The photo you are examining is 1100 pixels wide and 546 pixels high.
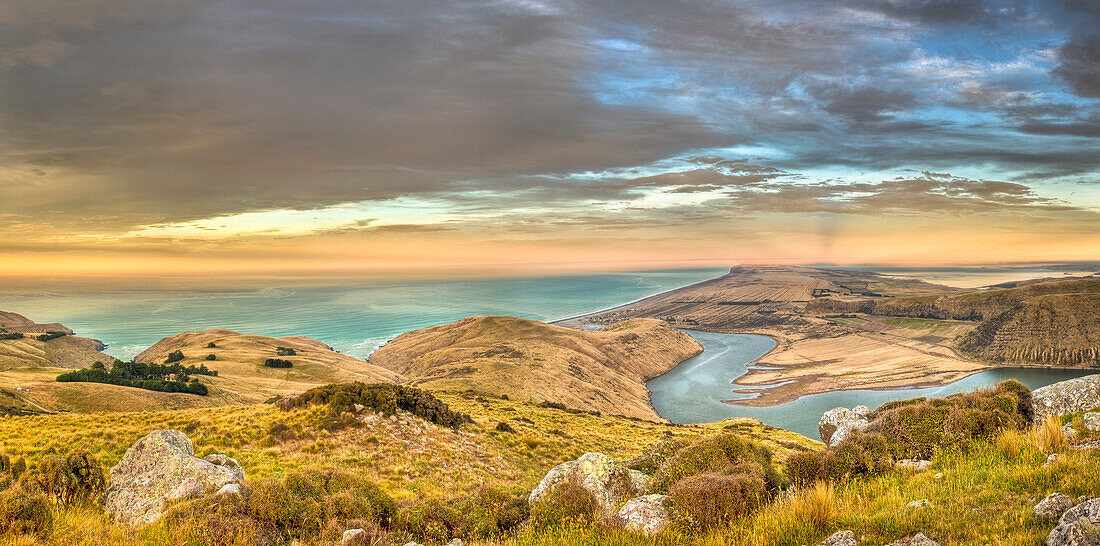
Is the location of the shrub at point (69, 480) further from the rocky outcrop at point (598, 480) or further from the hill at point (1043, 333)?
→ the hill at point (1043, 333)

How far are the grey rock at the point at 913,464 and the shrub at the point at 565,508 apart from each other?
7.61m

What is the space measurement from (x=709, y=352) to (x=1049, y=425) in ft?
612

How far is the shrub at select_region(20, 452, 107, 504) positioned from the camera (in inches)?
462

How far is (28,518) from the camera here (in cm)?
917

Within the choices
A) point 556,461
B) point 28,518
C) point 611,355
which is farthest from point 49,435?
point 611,355

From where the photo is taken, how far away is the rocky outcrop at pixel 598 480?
1156 centimetres

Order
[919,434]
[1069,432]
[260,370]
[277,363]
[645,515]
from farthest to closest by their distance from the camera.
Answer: [277,363] < [260,370] < [919,434] < [1069,432] < [645,515]

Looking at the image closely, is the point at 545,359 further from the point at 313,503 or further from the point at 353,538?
the point at 353,538

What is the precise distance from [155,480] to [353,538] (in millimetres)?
5971

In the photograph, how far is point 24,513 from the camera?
9.15 metres

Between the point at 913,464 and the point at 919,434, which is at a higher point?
the point at 919,434

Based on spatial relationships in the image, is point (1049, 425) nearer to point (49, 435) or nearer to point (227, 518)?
point (227, 518)

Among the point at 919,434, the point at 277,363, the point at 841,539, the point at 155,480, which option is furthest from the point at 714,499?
the point at 277,363

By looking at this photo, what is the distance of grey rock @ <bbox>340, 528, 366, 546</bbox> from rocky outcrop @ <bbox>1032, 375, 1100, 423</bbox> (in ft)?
56.7
